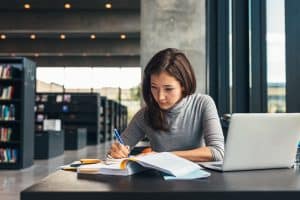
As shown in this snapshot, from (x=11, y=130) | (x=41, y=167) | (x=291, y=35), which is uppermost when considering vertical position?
(x=291, y=35)

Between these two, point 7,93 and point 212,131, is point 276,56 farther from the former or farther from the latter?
point 7,93

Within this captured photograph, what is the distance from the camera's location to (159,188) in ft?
3.91

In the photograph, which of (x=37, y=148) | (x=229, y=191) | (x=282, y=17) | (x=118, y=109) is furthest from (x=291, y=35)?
(x=118, y=109)

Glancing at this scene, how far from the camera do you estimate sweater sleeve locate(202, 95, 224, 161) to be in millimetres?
2109

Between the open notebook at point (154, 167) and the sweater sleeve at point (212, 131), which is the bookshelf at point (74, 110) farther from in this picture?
the open notebook at point (154, 167)

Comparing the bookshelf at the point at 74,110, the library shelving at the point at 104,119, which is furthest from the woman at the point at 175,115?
the library shelving at the point at 104,119

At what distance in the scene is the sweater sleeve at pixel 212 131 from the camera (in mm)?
2109

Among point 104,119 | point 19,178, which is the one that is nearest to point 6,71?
point 19,178

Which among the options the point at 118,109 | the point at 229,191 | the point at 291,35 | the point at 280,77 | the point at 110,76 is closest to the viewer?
the point at 229,191

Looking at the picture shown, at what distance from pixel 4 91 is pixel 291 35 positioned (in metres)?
6.61

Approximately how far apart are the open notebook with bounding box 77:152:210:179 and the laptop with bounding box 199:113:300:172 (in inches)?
5.3

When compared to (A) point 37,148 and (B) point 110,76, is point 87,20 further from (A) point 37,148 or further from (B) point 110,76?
(B) point 110,76

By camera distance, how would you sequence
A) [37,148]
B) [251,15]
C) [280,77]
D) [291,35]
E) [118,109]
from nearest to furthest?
[291,35], [280,77], [251,15], [37,148], [118,109]

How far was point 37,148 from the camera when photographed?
10.5 meters
